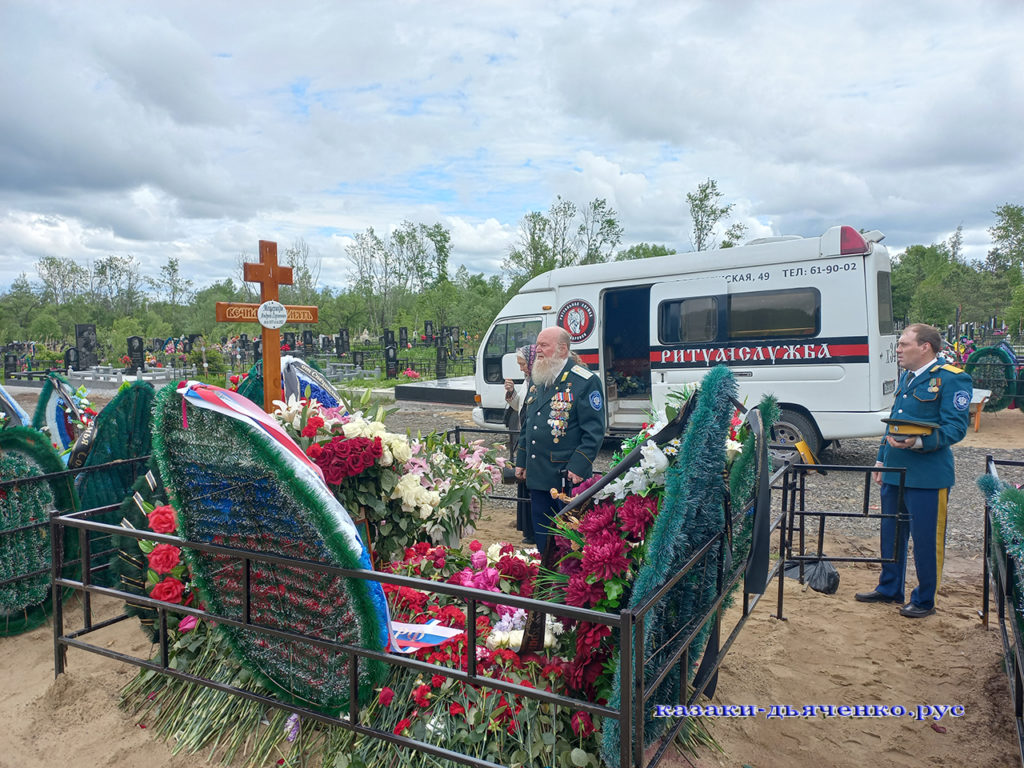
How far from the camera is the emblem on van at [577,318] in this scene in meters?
9.02

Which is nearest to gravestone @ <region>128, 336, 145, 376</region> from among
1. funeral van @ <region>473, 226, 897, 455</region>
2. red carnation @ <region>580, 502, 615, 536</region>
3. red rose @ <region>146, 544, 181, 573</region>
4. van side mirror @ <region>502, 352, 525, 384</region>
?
van side mirror @ <region>502, 352, 525, 384</region>

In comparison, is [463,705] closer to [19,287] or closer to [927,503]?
[927,503]

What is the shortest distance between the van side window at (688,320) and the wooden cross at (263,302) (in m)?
5.41

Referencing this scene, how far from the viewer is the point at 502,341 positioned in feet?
33.1

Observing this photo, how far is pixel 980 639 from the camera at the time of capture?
350cm

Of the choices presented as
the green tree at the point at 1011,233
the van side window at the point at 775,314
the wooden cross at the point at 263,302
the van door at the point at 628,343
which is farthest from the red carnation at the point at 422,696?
the green tree at the point at 1011,233

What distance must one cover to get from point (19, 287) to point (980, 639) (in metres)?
58.9

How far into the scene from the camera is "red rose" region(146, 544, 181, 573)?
253cm

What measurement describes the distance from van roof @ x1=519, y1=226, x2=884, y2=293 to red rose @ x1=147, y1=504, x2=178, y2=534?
6.73 m

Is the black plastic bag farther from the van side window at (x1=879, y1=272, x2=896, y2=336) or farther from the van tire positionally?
the van side window at (x1=879, y1=272, x2=896, y2=336)

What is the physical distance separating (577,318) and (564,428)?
5.11 metres

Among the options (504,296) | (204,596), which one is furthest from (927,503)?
(504,296)

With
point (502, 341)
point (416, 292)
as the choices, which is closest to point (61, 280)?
point (416, 292)

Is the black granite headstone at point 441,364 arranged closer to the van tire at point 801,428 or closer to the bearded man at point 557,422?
the van tire at point 801,428
